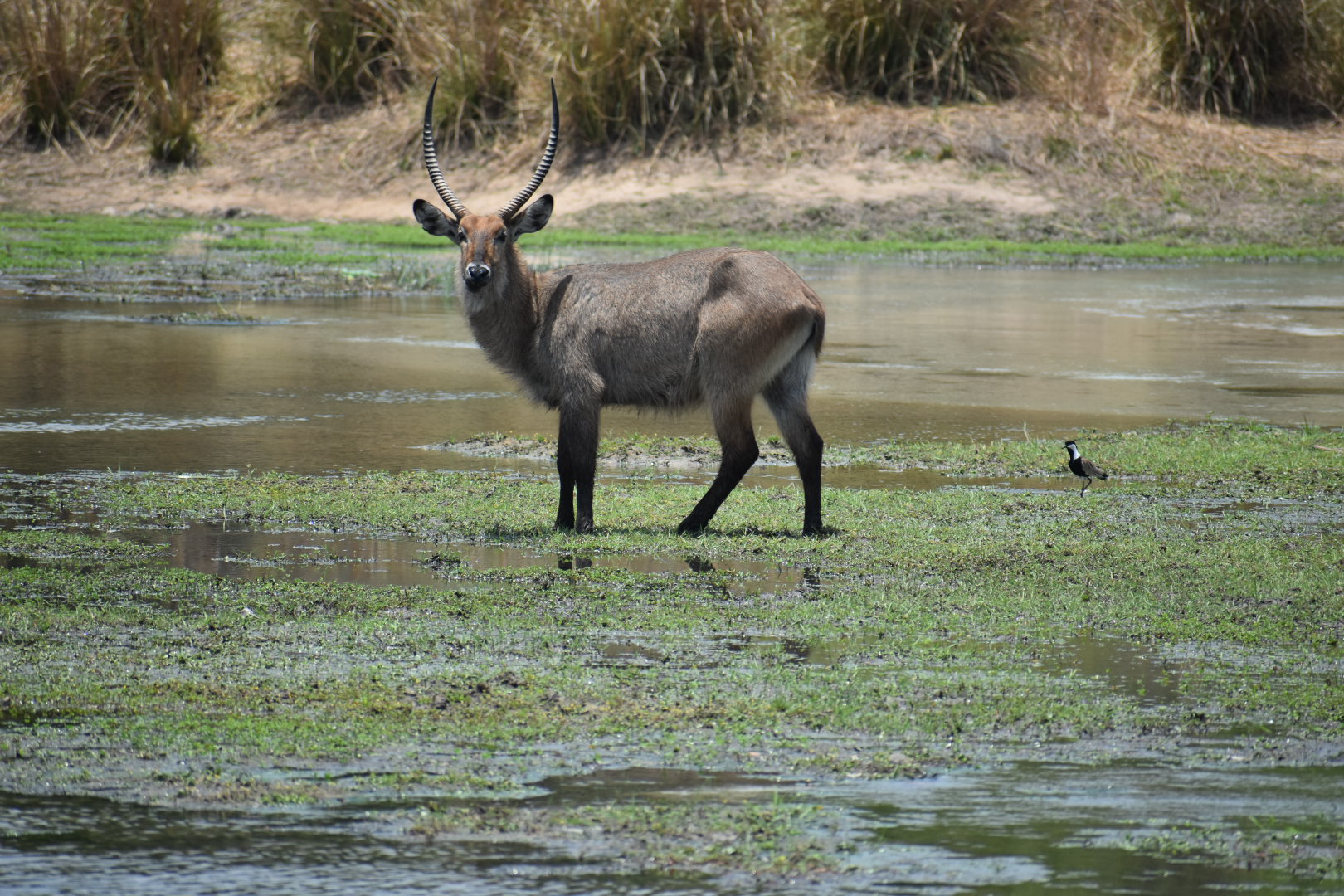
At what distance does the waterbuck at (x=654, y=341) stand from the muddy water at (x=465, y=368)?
132 cm

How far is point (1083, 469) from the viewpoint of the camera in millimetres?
8344

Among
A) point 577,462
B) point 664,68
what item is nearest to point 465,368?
point 577,462

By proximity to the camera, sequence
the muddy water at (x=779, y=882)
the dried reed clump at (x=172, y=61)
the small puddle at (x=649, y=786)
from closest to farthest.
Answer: the muddy water at (x=779, y=882), the small puddle at (x=649, y=786), the dried reed clump at (x=172, y=61)

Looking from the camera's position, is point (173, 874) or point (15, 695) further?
point (15, 695)

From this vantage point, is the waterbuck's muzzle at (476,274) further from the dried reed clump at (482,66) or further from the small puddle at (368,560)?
the dried reed clump at (482,66)

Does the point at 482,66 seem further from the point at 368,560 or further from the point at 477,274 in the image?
the point at 368,560

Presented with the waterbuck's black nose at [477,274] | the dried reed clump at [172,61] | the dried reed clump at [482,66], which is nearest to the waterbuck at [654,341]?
the waterbuck's black nose at [477,274]

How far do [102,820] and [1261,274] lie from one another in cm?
1688

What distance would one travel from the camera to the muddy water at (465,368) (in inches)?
378

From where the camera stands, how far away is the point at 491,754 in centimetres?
433

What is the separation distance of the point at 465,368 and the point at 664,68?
1079 centimetres

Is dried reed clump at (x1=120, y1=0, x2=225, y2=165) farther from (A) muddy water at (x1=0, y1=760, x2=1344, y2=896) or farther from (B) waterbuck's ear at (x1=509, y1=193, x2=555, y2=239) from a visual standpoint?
(A) muddy water at (x1=0, y1=760, x2=1344, y2=896)

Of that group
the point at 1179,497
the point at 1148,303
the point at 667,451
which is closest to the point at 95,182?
the point at 1148,303

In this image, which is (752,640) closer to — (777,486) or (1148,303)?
(777,486)
